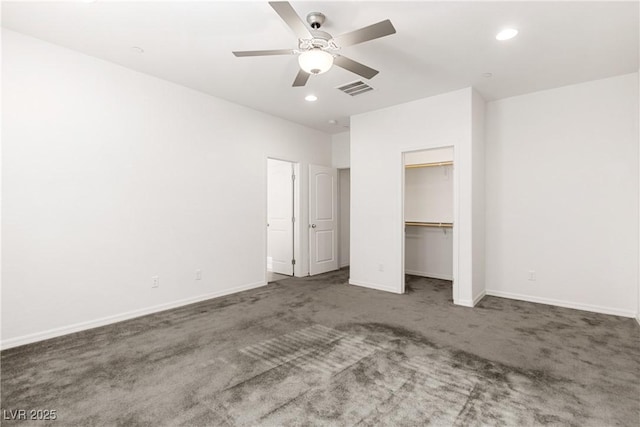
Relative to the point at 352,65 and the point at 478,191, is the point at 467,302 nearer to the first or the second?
the point at 478,191

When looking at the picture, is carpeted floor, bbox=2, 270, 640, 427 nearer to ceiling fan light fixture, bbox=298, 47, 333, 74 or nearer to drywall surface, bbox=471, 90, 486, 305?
drywall surface, bbox=471, 90, 486, 305

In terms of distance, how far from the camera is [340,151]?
6395mm

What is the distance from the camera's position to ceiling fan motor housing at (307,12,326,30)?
2479 mm

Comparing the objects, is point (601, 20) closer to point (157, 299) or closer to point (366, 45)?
point (366, 45)

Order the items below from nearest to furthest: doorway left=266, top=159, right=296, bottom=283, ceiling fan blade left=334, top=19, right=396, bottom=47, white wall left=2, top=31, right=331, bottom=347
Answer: ceiling fan blade left=334, top=19, right=396, bottom=47, white wall left=2, top=31, right=331, bottom=347, doorway left=266, top=159, right=296, bottom=283

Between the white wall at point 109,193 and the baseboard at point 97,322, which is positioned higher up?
the white wall at point 109,193

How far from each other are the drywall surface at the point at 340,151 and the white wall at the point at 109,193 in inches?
83.4

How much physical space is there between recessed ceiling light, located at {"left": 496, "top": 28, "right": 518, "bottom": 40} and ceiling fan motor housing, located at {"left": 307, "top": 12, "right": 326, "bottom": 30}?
5.31 ft

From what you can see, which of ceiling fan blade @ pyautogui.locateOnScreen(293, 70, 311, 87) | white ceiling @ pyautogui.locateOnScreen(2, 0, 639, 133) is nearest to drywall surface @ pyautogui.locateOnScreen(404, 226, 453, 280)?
white ceiling @ pyautogui.locateOnScreen(2, 0, 639, 133)

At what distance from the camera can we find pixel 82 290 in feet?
10.5

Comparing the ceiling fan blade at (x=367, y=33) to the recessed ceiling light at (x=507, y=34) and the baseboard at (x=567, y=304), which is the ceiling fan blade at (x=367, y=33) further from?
the baseboard at (x=567, y=304)

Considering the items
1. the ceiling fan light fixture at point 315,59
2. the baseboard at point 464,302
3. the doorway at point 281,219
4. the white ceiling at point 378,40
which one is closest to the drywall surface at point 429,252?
the baseboard at point 464,302

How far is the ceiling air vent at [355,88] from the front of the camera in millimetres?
3943

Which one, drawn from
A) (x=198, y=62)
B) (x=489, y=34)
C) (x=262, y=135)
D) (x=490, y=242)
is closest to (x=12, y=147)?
(x=198, y=62)
